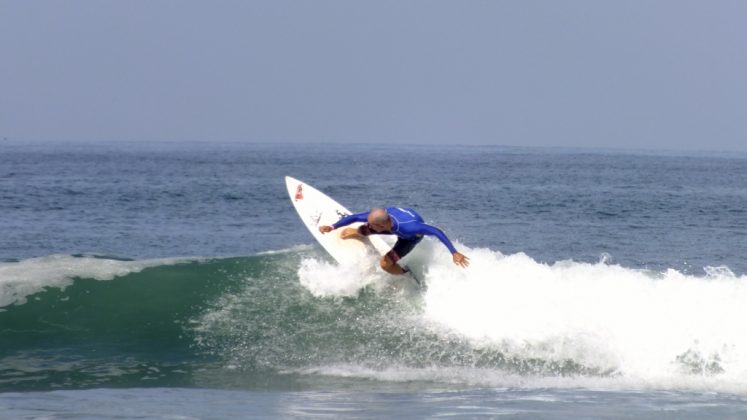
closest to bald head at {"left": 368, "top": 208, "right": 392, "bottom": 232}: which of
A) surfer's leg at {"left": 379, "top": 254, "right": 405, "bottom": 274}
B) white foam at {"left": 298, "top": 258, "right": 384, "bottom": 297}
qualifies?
surfer's leg at {"left": 379, "top": 254, "right": 405, "bottom": 274}

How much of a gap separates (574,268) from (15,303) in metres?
7.18

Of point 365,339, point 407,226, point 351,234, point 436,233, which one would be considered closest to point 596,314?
point 436,233

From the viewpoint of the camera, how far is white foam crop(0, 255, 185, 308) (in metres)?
12.8

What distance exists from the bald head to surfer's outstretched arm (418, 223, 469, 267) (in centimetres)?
41

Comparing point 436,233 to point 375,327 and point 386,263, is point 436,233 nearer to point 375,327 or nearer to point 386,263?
point 386,263

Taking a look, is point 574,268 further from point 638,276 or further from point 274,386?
point 274,386

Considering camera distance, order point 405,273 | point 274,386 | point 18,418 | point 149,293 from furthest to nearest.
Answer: point 149,293 → point 405,273 → point 274,386 → point 18,418

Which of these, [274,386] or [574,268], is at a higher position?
[574,268]

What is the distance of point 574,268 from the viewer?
1271cm

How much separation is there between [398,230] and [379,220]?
1.25 ft

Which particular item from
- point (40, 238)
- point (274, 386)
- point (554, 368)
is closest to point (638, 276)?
point (554, 368)

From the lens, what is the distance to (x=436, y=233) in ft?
37.0

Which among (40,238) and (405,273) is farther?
(40,238)

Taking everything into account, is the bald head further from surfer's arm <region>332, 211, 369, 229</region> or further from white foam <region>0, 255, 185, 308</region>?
white foam <region>0, 255, 185, 308</region>
